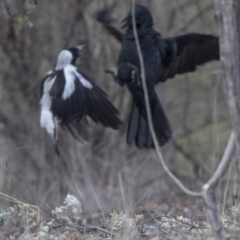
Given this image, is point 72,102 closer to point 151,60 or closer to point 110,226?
point 151,60

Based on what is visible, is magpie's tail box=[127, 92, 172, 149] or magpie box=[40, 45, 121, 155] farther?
magpie's tail box=[127, 92, 172, 149]

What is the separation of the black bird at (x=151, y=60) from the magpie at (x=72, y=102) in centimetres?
25

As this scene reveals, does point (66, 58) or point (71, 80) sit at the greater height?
point (66, 58)

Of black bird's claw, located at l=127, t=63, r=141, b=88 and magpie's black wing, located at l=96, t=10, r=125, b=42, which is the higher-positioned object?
magpie's black wing, located at l=96, t=10, r=125, b=42

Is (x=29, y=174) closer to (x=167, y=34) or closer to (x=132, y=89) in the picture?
(x=167, y=34)

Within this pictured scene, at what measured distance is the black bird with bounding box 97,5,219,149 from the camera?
608cm

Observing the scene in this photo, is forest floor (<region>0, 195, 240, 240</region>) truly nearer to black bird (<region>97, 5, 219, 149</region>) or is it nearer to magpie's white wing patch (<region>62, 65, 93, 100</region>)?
magpie's white wing patch (<region>62, 65, 93, 100</region>)

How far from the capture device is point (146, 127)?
6.37 m

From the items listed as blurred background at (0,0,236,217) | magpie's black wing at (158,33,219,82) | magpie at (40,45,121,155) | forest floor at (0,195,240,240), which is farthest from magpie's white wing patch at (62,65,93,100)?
blurred background at (0,0,236,217)

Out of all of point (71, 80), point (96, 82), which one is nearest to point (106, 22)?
point (71, 80)

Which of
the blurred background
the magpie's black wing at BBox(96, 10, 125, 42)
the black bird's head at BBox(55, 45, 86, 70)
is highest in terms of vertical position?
the magpie's black wing at BBox(96, 10, 125, 42)

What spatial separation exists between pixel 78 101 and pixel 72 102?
6cm

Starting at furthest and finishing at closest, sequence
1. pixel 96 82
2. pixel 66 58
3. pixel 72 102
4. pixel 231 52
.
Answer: pixel 96 82 → pixel 66 58 → pixel 72 102 → pixel 231 52

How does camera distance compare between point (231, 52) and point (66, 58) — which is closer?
point (231, 52)
